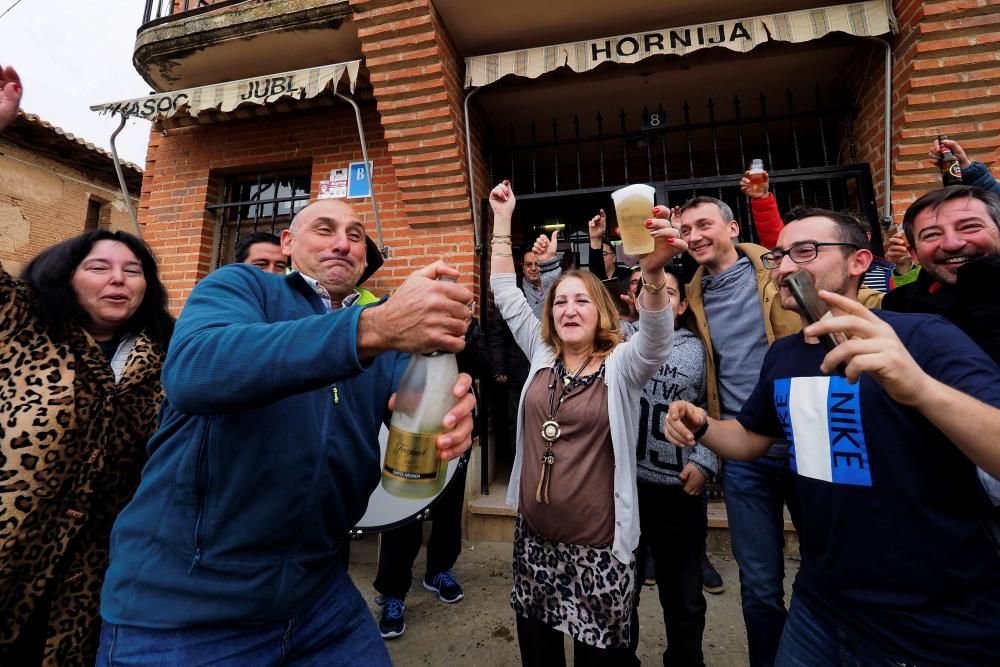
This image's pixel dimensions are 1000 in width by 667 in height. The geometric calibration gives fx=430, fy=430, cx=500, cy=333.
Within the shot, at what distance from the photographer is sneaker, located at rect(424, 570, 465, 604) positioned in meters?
2.80

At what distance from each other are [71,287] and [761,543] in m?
2.93

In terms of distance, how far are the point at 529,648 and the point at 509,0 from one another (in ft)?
13.9

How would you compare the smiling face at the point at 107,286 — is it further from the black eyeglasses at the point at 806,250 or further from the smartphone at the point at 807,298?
the black eyeglasses at the point at 806,250

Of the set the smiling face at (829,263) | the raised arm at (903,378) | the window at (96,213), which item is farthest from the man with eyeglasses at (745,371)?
the window at (96,213)

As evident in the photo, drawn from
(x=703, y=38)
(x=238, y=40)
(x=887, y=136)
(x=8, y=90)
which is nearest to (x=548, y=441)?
(x=8, y=90)

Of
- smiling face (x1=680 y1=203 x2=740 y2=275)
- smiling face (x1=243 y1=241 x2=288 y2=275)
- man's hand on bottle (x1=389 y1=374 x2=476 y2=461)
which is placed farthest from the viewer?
smiling face (x1=243 y1=241 x2=288 y2=275)

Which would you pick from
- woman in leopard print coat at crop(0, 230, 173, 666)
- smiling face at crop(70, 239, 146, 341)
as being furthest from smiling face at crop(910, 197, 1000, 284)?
smiling face at crop(70, 239, 146, 341)

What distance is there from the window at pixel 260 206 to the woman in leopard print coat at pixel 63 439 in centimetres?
338

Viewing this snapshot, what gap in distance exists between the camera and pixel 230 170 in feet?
15.7

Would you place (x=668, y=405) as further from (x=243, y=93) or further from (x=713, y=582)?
(x=243, y=93)

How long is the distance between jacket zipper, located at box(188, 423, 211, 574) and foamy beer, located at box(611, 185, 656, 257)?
4.56ft

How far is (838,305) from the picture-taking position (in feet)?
2.81

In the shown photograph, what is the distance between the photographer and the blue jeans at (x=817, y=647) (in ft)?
3.51

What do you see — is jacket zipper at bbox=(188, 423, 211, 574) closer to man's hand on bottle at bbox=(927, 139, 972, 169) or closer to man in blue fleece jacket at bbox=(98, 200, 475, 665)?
man in blue fleece jacket at bbox=(98, 200, 475, 665)
